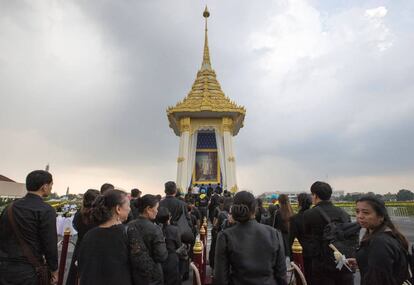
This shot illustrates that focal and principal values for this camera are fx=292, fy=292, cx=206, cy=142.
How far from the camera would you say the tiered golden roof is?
21.7 m

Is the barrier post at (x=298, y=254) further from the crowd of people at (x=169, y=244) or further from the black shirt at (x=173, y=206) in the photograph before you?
the black shirt at (x=173, y=206)

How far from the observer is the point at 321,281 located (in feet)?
11.3

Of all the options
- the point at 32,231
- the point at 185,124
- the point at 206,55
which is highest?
the point at 206,55

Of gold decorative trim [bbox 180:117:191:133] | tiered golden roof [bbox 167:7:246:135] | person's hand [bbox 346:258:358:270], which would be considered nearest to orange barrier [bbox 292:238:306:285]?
person's hand [bbox 346:258:358:270]

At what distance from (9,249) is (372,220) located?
10.7 ft

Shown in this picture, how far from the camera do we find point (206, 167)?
2294 centimetres

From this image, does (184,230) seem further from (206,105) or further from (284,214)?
(206,105)

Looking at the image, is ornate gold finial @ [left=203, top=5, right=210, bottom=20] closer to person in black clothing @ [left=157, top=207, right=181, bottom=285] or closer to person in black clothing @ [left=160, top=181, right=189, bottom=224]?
person in black clothing @ [left=160, top=181, right=189, bottom=224]

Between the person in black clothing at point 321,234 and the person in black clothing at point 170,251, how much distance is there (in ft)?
5.43

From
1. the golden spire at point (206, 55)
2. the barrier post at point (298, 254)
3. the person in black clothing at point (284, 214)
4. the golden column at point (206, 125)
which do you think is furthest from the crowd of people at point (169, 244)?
the golden spire at point (206, 55)

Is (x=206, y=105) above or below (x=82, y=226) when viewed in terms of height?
above

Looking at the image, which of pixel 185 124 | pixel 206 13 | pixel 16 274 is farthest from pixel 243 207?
pixel 206 13

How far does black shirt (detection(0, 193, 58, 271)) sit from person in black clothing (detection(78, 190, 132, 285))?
3.23 ft

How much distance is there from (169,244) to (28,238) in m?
1.54
